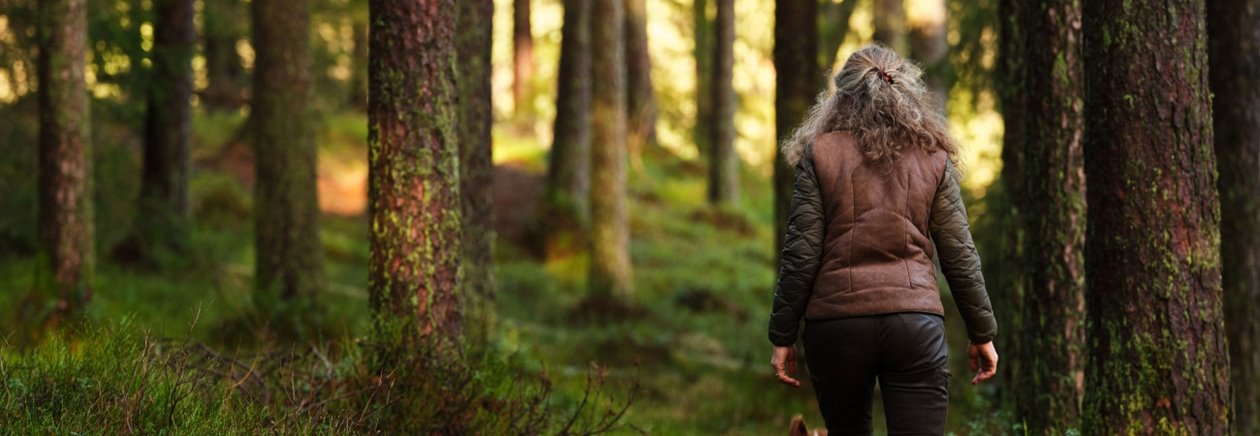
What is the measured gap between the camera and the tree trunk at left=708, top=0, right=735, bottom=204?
2634 centimetres

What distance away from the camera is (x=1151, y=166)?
18.4 ft

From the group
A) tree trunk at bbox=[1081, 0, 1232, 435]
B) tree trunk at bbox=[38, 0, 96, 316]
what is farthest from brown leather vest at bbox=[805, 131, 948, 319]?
tree trunk at bbox=[38, 0, 96, 316]

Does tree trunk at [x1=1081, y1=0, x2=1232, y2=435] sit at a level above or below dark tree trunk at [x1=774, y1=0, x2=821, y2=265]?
below

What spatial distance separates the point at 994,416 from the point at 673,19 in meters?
28.2

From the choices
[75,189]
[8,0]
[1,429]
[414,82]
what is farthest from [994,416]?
[8,0]

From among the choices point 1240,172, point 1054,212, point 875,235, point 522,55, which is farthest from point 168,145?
point 522,55

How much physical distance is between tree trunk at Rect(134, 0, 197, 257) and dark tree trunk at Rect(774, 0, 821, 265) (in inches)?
320

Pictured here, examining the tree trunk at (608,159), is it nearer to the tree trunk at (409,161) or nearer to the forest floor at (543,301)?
the forest floor at (543,301)

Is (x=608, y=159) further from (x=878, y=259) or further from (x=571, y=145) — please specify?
(x=878, y=259)

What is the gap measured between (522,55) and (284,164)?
63.9 ft

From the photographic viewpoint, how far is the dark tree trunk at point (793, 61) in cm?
1181

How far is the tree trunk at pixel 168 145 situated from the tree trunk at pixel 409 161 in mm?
10270

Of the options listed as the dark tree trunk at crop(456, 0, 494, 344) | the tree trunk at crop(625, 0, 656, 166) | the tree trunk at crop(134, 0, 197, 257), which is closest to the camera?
the dark tree trunk at crop(456, 0, 494, 344)

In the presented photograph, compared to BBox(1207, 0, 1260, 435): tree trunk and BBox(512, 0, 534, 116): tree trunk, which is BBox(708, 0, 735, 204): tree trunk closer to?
BBox(512, 0, 534, 116): tree trunk
